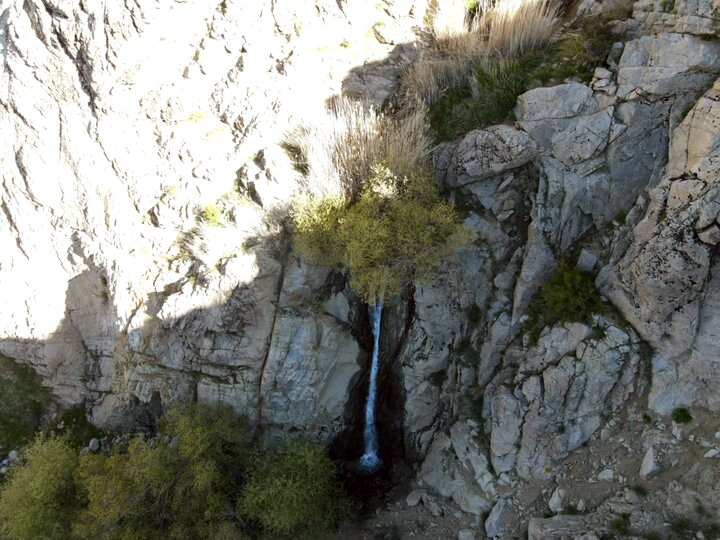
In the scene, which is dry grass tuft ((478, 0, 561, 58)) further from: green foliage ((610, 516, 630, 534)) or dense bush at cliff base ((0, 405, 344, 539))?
dense bush at cliff base ((0, 405, 344, 539))

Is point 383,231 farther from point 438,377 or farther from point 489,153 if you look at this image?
point 438,377

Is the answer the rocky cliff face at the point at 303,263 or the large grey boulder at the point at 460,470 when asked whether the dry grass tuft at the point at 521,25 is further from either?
the large grey boulder at the point at 460,470

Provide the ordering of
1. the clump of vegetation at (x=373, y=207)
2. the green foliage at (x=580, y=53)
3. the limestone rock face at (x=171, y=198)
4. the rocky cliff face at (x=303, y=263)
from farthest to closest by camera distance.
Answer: the limestone rock face at (x=171, y=198) < the clump of vegetation at (x=373, y=207) < the green foliage at (x=580, y=53) < the rocky cliff face at (x=303, y=263)

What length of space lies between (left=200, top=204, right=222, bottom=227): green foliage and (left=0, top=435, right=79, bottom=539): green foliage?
5.02 m

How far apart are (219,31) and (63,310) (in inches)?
250

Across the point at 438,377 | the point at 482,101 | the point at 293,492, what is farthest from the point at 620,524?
the point at 482,101

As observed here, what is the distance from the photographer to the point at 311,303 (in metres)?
8.28

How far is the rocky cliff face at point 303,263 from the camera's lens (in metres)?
6.87

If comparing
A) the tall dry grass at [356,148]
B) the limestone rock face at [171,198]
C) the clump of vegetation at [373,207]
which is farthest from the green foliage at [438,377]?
the tall dry grass at [356,148]

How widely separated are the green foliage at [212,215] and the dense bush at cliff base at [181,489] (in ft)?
11.3

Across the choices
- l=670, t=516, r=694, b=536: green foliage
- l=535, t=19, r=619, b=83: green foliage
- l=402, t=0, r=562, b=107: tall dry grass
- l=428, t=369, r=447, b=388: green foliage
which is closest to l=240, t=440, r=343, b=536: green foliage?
l=428, t=369, r=447, b=388: green foliage

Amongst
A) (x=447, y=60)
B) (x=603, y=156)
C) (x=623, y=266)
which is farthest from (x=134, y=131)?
(x=623, y=266)

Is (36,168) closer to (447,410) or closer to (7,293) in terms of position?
(7,293)

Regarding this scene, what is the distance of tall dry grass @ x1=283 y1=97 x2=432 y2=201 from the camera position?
7.85 metres
